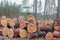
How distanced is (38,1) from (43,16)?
231 millimetres

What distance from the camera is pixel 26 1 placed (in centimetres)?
250

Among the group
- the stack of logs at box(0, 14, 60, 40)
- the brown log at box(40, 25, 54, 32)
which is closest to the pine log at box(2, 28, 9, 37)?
the stack of logs at box(0, 14, 60, 40)

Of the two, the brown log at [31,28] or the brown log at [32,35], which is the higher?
the brown log at [31,28]

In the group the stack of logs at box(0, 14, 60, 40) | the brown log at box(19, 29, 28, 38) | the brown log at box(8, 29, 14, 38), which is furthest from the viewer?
the brown log at box(8, 29, 14, 38)

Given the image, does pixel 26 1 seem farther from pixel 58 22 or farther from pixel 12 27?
pixel 58 22

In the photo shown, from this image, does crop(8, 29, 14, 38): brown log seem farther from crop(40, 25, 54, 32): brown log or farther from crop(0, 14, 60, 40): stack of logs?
crop(40, 25, 54, 32): brown log

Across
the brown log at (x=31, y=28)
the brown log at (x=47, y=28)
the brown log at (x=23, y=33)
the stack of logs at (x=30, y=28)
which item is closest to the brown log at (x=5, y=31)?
the stack of logs at (x=30, y=28)

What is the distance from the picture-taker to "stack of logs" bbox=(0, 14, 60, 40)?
1970 mm

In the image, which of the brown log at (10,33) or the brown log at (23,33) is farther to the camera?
the brown log at (10,33)

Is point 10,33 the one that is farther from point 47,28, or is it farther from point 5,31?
point 47,28

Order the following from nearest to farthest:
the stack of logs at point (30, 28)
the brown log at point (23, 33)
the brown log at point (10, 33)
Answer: the stack of logs at point (30, 28) → the brown log at point (23, 33) → the brown log at point (10, 33)

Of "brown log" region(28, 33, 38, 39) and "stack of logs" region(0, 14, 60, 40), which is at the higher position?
"stack of logs" region(0, 14, 60, 40)

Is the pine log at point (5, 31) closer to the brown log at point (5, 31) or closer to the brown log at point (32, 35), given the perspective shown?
the brown log at point (5, 31)

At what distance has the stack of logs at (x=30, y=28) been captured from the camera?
1970 mm
